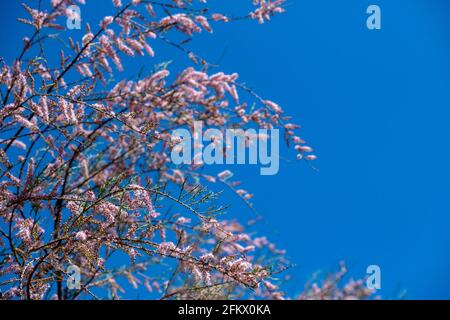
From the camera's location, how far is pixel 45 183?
3.66 metres

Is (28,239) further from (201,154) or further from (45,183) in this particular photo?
(201,154)

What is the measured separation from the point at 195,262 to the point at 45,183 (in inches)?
53.4

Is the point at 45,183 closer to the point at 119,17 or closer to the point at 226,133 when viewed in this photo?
the point at 119,17

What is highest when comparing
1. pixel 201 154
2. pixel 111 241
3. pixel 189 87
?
pixel 189 87

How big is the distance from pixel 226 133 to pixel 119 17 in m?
1.42

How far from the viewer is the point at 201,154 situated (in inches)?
194

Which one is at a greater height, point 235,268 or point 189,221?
point 189,221
